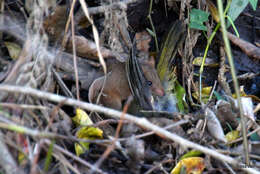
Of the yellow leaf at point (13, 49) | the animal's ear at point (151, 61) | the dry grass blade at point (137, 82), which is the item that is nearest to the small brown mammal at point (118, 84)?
the animal's ear at point (151, 61)

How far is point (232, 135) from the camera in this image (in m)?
1.87

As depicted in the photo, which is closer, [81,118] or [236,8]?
[81,118]

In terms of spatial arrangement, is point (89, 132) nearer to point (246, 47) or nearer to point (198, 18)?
point (198, 18)

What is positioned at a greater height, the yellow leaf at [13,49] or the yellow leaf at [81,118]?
the yellow leaf at [13,49]

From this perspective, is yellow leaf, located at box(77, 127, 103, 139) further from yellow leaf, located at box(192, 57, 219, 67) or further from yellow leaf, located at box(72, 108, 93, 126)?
yellow leaf, located at box(192, 57, 219, 67)

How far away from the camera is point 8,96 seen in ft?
4.61

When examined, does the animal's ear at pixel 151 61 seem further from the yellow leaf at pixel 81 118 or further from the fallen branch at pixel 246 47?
the yellow leaf at pixel 81 118

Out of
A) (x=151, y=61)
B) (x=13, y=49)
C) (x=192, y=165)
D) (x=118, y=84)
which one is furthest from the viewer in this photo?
(x=151, y=61)

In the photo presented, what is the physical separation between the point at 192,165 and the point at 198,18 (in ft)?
3.64

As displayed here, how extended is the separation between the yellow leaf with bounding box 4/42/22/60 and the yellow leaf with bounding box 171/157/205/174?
1179 millimetres

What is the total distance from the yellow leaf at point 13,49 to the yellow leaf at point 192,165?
1.18 m

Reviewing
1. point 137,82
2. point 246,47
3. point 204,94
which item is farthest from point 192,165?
point 246,47

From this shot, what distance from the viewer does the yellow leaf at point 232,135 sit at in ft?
6.08

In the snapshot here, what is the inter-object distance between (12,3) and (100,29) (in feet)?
2.13
